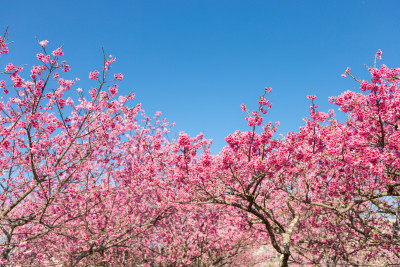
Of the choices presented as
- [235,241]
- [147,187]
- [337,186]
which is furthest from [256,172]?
[235,241]

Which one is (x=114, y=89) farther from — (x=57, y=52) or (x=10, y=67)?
(x=10, y=67)

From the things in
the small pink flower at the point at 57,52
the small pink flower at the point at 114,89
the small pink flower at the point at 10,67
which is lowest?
the small pink flower at the point at 10,67

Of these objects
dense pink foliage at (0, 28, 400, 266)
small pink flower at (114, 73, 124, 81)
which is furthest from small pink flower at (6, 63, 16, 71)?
small pink flower at (114, 73, 124, 81)

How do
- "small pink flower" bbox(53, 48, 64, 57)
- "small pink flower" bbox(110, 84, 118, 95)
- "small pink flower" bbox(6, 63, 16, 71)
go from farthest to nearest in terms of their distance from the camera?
"small pink flower" bbox(110, 84, 118, 95) → "small pink flower" bbox(53, 48, 64, 57) → "small pink flower" bbox(6, 63, 16, 71)

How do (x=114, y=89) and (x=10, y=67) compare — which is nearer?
(x=10, y=67)

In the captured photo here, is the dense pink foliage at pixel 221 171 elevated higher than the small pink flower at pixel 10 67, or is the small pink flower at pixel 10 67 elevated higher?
the small pink flower at pixel 10 67

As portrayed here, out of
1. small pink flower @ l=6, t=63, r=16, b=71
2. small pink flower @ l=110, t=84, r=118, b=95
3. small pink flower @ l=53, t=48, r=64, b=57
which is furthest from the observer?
small pink flower @ l=110, t=84, r=118, b=95

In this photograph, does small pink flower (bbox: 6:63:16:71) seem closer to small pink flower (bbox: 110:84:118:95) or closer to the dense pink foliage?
the dense pink foliage

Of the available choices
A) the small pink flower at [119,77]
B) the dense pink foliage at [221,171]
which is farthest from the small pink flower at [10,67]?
the small pink flower at [119,77]

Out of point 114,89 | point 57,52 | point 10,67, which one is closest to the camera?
point 10,67

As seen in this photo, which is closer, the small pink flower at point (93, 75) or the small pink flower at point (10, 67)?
the small pink flower at point (10, 67)

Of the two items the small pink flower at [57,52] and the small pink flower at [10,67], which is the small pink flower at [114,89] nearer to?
the small pink flower at [57,52]

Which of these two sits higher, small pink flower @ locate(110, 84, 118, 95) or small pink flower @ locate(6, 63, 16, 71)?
small pink flower @ locate(110, 84, 118, 95)

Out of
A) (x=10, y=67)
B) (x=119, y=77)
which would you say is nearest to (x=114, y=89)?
(x=119, y=77)
